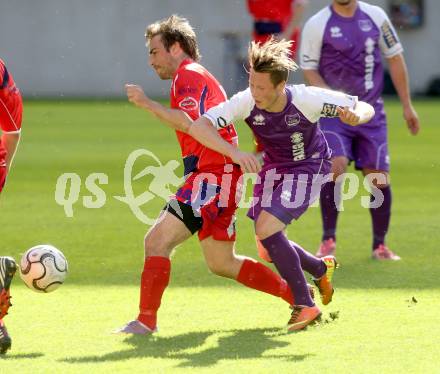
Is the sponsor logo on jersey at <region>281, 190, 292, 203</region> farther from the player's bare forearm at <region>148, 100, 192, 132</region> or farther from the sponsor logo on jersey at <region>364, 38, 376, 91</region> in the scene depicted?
the sponsor logo on jersey at <region>364, 38, 376, 91</region>

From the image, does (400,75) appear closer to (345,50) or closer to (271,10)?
(345,50)

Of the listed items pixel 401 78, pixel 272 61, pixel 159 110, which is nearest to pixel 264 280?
pixel 159 110

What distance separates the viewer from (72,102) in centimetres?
2806

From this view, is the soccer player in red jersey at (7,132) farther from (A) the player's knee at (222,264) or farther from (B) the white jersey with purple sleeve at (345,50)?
(B) the white jersey with purple sleeve at (345,50)

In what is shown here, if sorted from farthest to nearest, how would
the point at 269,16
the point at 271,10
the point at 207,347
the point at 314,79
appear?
the point at 271,10, the point at 269,16, the point at 314,79, the point at 207,347

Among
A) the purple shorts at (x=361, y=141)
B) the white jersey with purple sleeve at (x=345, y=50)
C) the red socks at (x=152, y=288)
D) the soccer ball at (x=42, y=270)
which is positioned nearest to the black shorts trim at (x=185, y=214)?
the red socks at (x=152, y=288)

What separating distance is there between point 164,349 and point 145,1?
25379 mm

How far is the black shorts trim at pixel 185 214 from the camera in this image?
6.69m

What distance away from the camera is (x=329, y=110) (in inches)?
263

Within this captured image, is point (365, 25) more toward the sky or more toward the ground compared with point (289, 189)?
more toward the sky

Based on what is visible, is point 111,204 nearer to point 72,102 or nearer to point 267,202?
point 267,202

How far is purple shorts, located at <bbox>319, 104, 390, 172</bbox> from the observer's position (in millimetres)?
9297

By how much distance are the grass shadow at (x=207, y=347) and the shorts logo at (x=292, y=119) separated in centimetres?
119

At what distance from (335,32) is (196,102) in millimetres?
2949
